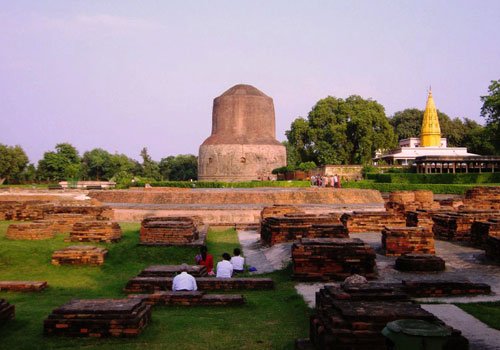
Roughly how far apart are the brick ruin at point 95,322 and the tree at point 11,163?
40869 millimetres

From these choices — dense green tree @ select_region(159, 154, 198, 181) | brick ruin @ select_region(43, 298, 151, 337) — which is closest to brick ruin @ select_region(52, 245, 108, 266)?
brick ruin @ select_region(43, 298, 151, 337)

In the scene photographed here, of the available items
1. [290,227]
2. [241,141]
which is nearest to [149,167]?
[241,141]

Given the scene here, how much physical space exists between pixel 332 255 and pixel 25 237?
533 centimetres

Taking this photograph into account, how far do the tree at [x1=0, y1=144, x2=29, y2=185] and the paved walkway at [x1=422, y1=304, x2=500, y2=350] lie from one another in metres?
41.6

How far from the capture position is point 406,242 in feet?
24.2

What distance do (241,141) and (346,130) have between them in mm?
8721

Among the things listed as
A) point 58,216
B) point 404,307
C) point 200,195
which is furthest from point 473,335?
point 200,195

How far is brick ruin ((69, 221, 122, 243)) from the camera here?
895 centimetres

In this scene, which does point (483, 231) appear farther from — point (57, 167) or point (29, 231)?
point (57, 167)

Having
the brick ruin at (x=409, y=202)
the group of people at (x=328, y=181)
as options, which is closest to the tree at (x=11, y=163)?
the group of people at (x=328, y=181)

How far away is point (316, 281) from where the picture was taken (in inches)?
241

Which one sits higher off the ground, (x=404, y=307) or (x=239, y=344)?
(x=404, y=307)

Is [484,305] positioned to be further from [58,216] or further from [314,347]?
[58,216]

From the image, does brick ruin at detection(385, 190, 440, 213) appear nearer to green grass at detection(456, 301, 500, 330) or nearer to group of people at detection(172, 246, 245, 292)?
group of people at detection(172, 246, 245, 292)
